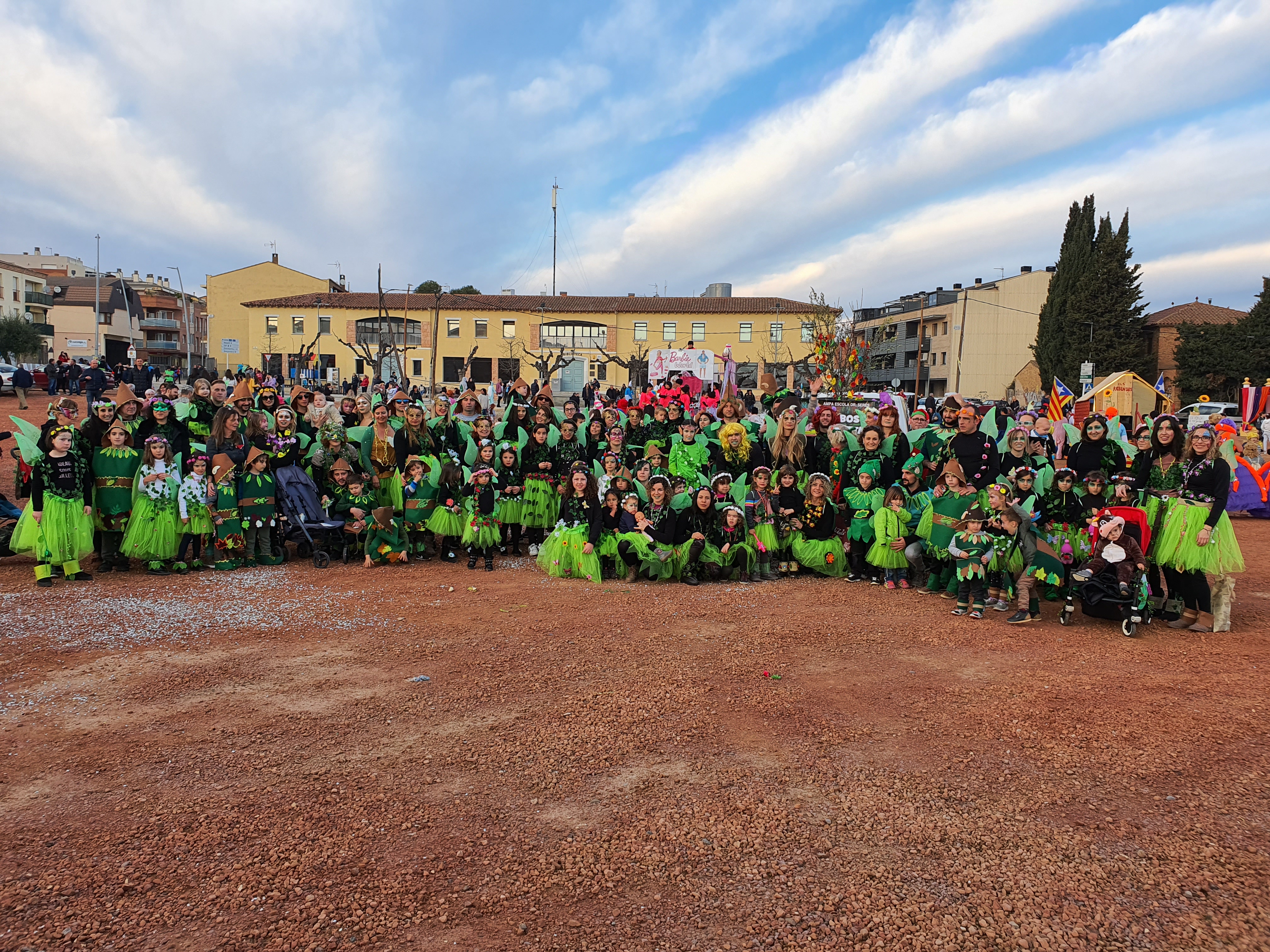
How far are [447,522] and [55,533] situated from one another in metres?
3.39

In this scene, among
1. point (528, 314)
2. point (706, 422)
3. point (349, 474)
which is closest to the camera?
point (349, 474)

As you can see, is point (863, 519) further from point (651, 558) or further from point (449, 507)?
point (449, 507)

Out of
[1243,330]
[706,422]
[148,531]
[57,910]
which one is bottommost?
[57,910]

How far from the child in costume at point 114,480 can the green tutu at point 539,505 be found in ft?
12.2

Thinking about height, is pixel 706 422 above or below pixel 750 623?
above

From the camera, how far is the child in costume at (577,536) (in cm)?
728

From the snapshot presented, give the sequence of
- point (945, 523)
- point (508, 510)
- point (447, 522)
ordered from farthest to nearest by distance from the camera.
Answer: point (508, 510), point (447, 522), point (945, 523)

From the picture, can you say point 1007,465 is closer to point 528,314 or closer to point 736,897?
point 736,897

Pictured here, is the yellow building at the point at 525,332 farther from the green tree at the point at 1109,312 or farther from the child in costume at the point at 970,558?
the child in costume at the point at 970,558

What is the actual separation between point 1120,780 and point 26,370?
30.7 m

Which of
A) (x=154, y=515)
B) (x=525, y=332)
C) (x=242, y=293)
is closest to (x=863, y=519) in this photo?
(x=154, y=515)

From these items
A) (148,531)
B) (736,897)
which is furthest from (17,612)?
(736,897)

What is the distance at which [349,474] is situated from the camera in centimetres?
788

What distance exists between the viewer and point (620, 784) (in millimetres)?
3408
